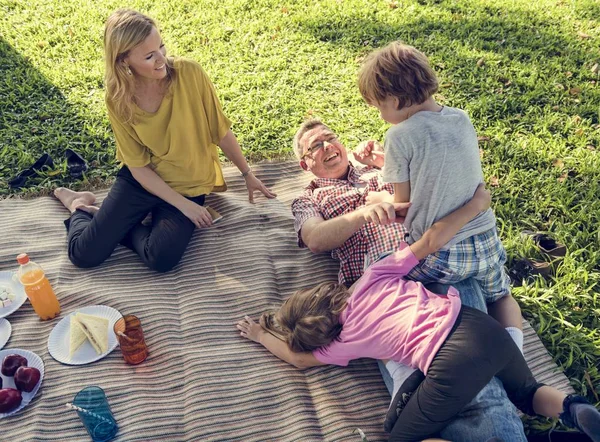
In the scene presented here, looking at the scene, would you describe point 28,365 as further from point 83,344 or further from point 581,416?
point 581,416

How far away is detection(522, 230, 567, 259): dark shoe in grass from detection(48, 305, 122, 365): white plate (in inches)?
127

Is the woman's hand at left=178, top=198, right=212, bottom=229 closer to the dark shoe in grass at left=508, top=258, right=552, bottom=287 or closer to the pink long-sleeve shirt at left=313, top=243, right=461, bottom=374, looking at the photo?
the pink long-sleeve shirt at left=313, top=243, right=461, bottom=374

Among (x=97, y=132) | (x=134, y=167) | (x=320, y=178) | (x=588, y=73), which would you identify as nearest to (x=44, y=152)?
(x=97, y=132)

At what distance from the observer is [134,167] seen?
3.83 m

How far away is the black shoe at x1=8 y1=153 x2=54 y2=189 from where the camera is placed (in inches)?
185

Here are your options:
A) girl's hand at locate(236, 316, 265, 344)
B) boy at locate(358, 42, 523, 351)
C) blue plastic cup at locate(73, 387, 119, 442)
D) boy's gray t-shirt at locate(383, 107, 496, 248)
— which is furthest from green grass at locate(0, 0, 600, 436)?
blue plastic cup at locate(73, 387, 119, 442)

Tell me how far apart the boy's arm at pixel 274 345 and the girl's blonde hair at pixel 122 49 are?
1.73 meters

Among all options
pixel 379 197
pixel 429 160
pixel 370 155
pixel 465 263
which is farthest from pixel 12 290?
pixel 465 263

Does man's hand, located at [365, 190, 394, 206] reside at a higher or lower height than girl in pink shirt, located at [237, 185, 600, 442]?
higher

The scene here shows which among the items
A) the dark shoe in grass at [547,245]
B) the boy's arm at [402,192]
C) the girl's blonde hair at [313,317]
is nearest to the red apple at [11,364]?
the girl's blonde hair at [313,317]

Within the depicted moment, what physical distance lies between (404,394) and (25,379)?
2246 millimetres

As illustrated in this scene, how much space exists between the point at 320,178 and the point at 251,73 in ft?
9.15

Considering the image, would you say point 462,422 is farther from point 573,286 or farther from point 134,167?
point 134,167

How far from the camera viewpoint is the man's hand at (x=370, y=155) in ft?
13.6
